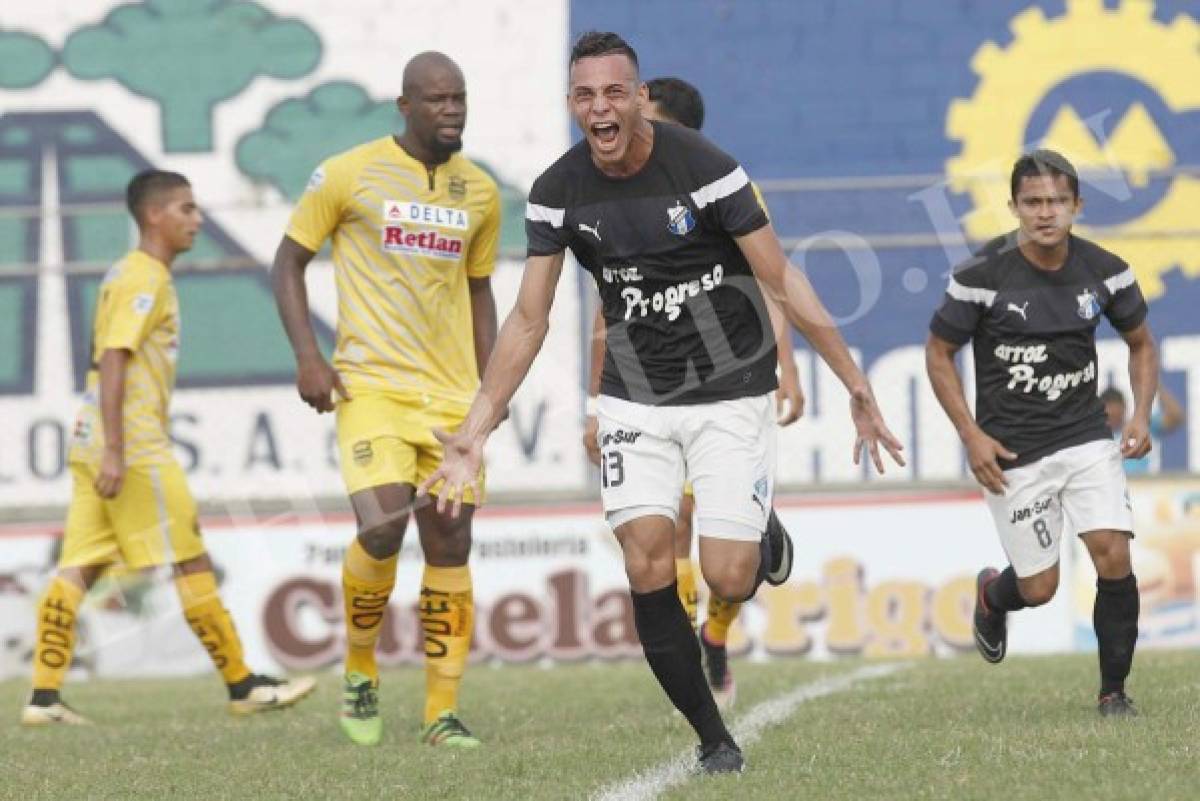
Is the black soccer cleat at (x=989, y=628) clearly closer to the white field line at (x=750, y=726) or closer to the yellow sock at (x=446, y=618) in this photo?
the white field line at (x=750, y=726)

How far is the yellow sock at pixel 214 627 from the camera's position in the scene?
9.09 m

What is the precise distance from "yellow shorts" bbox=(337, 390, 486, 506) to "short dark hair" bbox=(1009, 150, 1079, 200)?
84.7 inches

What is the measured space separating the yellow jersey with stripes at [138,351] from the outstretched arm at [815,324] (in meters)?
3.83

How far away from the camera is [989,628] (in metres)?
8.16

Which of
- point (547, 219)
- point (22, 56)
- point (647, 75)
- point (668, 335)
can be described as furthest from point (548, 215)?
point (22, 56)

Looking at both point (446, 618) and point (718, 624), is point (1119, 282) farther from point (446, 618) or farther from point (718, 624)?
point (446, 618)

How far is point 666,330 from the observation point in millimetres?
6195

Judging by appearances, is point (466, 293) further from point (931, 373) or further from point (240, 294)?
point (240, 294)

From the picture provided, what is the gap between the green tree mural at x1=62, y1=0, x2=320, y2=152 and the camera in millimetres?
16500

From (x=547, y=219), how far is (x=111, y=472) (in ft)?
11.6

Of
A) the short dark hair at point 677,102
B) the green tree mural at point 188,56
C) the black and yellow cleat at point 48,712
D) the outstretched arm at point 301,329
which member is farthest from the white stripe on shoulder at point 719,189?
the green tree mural at point 188,56

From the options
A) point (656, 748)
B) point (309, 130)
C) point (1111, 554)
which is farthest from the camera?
point (309, 130)

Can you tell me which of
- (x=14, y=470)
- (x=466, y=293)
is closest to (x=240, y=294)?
(x=14, y=470)

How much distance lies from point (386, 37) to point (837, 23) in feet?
11.6
